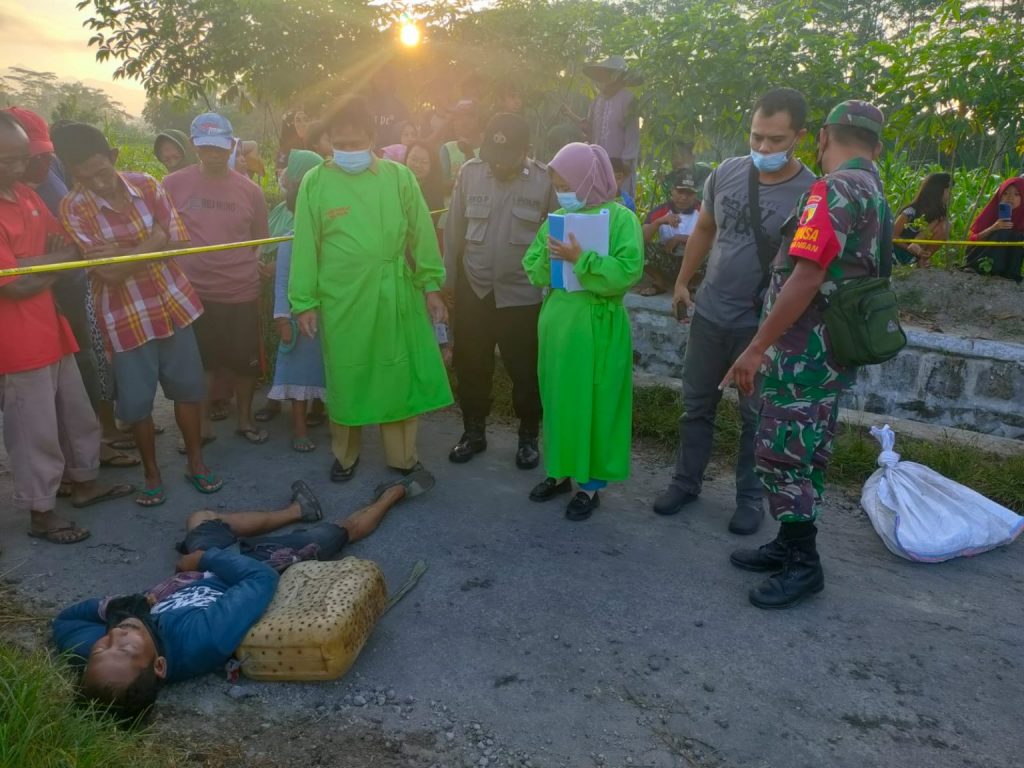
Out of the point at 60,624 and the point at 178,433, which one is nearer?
the point at 60,624

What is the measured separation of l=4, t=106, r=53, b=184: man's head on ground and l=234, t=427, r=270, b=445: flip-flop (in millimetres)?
1716

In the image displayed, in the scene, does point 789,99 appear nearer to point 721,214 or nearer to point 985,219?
point 721,214

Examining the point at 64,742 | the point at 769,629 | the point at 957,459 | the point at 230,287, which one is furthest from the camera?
the point at 230,287

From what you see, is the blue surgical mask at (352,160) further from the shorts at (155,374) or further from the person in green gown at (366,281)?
the shorts at (155,374)

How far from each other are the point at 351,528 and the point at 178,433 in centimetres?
182

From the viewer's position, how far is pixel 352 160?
3654 mm

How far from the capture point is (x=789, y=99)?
3.08m

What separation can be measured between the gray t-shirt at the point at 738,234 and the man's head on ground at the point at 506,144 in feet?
3.20

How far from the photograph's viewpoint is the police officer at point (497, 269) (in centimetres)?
397

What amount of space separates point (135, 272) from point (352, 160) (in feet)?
3.83

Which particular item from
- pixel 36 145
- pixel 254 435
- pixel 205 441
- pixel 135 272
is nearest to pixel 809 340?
pixel 135 272

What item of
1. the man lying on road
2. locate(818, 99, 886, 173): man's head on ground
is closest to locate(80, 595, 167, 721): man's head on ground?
the man lying on road

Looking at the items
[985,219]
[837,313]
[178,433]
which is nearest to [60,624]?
[178,433]

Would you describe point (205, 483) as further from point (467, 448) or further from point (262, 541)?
point (467, 448)
